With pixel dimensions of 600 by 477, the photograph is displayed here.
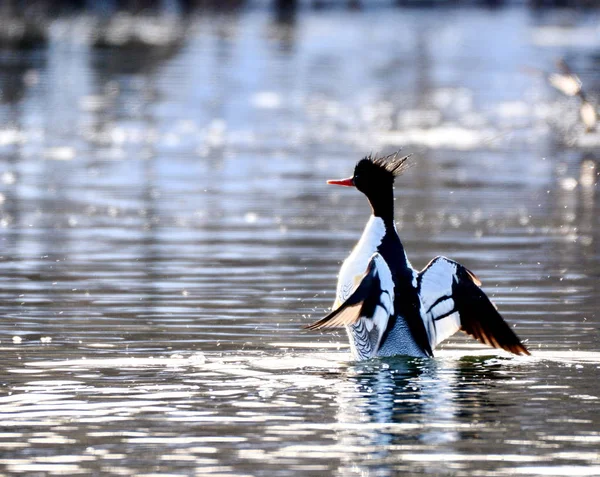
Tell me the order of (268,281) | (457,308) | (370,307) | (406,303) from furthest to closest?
1. (268,281)
2. (457,308)
3. (406,303)
4. (370,307)

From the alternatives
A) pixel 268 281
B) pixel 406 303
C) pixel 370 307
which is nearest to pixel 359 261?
pixel 406 303

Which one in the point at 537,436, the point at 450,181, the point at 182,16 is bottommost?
the point at 537,436

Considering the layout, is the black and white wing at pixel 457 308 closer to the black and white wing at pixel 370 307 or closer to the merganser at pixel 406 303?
the merganser at pixel 406 303

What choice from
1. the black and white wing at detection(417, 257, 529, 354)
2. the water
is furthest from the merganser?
the water

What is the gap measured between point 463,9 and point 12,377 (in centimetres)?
10152

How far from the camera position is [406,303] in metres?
9.96

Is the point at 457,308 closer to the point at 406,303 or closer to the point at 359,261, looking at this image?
the point at 406,303

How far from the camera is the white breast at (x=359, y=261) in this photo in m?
10.1

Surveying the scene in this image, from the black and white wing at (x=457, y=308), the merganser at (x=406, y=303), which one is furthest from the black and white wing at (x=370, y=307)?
the black and white wing at (x=457, y=308)

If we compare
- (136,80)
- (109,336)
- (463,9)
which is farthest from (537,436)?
(463,9)

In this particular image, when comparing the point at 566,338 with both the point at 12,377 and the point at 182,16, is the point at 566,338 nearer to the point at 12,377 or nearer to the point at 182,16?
the point at 12,377

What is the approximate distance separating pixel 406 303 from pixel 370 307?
1.28 ft

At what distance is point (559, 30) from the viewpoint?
72.2 meters

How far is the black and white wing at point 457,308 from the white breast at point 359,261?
36cm
